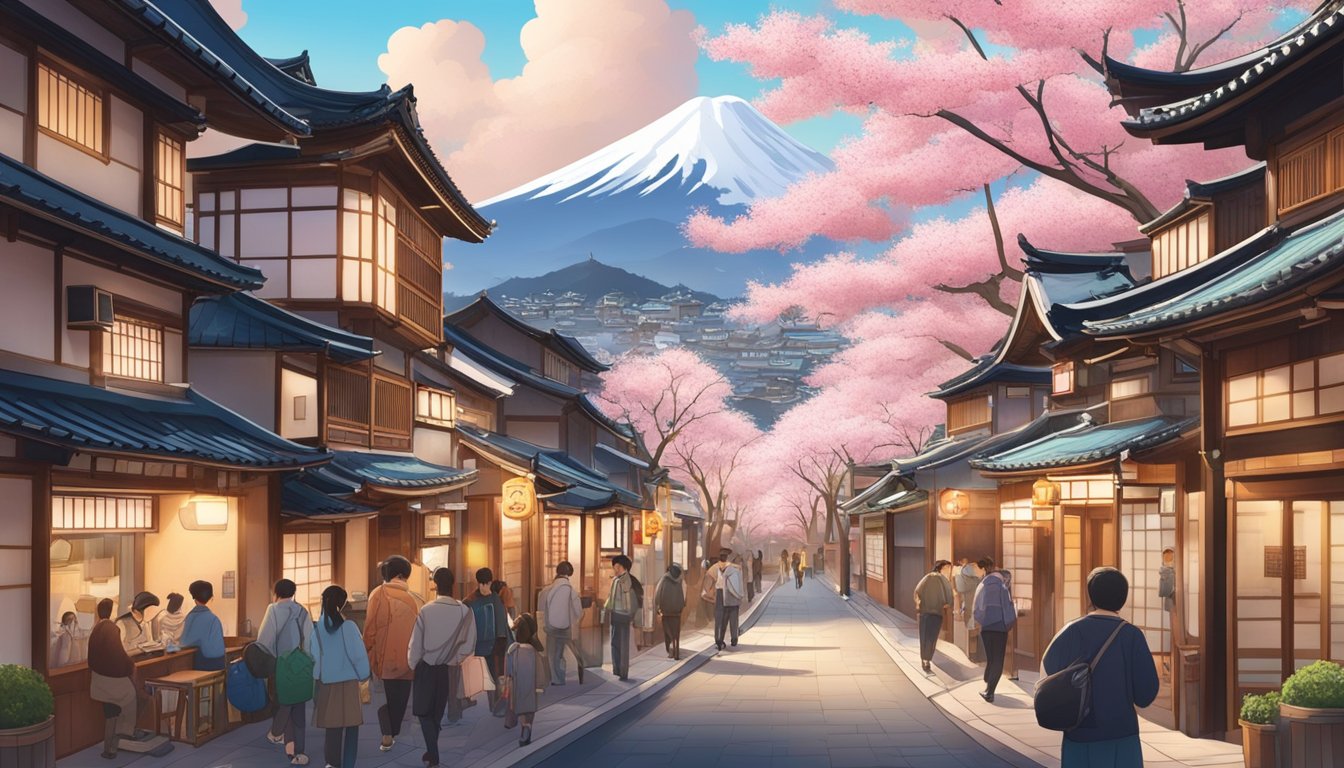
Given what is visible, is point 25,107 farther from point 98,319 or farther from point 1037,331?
point 1037,331

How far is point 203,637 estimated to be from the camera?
637 inches

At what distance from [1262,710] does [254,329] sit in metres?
14.8

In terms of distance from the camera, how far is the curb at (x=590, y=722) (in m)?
14.4

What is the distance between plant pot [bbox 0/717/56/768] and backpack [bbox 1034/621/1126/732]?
24.5 ft

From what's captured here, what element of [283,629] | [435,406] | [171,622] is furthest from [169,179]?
[435,406]

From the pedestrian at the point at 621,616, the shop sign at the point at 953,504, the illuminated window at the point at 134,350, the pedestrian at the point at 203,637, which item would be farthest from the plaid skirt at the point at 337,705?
the shop sign at the point at 953,504

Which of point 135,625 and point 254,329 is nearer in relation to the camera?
point 135,625

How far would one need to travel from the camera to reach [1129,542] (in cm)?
2133

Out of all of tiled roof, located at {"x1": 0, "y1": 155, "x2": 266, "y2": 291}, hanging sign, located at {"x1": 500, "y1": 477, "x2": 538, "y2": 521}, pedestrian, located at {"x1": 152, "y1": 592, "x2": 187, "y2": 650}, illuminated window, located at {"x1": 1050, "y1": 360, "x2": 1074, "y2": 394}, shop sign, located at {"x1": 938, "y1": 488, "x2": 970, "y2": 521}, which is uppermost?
tiled roof, located at {"x1": 0, "y1": 155, "x2": 266, "y2": 291}

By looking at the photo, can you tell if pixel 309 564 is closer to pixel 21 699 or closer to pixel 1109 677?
pixel 21 699

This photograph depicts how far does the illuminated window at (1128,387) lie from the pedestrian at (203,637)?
14.3 metres

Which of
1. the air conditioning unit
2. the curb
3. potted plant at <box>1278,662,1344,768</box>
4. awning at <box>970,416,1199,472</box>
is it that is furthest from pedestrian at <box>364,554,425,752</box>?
awning at <box>970,416,1199,472</box>

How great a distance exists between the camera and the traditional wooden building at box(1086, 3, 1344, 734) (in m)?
13.8

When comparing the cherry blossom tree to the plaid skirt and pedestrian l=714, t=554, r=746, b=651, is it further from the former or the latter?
the plaid skirt
